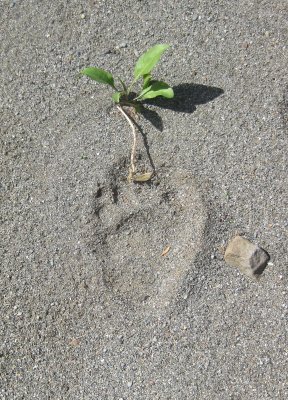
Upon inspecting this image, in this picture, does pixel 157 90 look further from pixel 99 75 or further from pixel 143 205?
pixel 143 205

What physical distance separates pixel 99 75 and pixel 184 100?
13.0 inches

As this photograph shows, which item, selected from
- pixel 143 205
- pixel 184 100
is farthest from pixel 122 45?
pixel 143 205

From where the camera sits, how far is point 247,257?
190 centimetres

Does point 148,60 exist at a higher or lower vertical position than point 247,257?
higher

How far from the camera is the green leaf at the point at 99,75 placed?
1921 millimetres

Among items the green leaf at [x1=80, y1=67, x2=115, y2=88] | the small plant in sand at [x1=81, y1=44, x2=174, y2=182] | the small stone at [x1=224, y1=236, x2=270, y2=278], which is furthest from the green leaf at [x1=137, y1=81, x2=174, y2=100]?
the small stone at [x1=224, y1=236, x2=270, y2=278]

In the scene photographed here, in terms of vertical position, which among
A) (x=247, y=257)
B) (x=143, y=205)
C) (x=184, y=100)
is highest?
(x=184, y=100)

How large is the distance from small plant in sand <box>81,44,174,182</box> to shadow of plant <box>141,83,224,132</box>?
5 cm

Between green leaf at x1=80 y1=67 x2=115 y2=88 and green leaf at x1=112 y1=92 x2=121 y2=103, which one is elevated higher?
green leaf at x1=80 y1=67 x2=115 y2=88

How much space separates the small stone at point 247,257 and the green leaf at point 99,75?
0.74 meters

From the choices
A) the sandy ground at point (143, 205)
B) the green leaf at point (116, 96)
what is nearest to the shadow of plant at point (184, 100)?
the sandy ground at point (143, 205)

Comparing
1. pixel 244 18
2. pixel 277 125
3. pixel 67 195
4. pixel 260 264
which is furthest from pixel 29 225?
pixel 244 18

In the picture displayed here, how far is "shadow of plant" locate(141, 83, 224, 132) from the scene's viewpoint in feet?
6.63

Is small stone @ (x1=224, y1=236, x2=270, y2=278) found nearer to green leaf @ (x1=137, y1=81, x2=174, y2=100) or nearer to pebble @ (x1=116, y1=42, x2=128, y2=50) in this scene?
green leaf @ (x1=137, y1=81, x2=174, y2=100)
